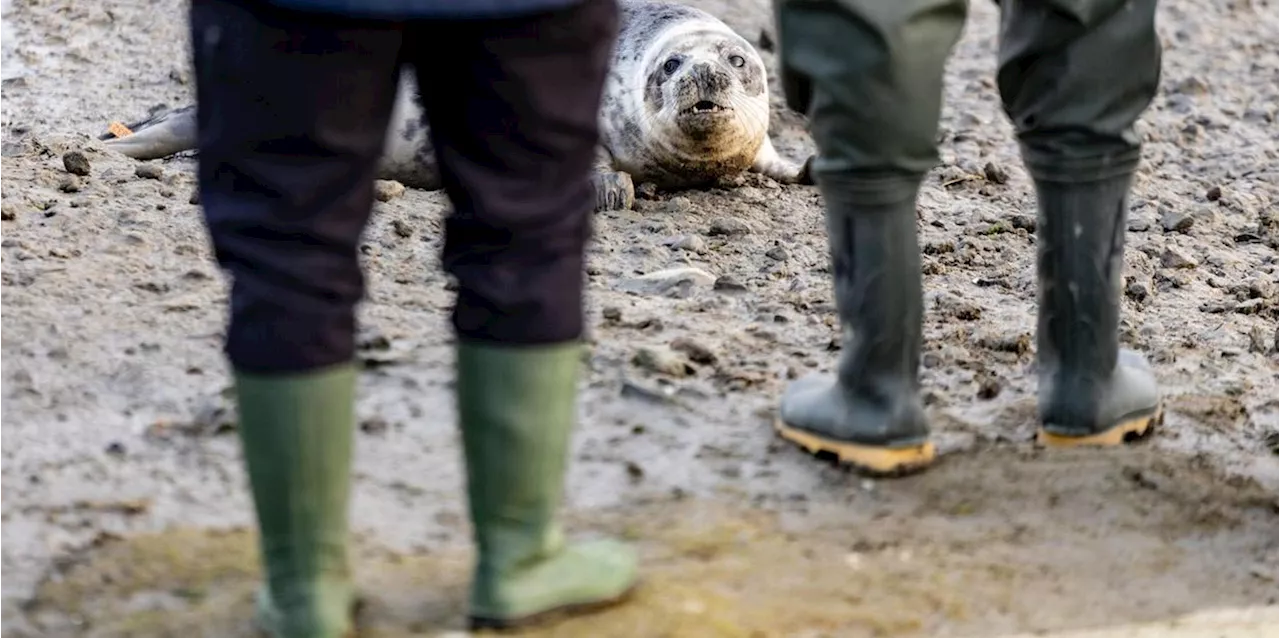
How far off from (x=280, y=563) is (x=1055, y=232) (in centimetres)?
158

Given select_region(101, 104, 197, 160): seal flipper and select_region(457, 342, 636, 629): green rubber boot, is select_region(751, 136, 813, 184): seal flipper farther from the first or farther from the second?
select_region(457, 342, 636, 629): green rubber boot

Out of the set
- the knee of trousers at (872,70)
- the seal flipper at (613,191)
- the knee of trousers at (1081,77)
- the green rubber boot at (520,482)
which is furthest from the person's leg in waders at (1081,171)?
the seal flipper at (613,191)

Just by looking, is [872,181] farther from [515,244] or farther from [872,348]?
[515,244]

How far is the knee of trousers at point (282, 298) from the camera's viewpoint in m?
2.30

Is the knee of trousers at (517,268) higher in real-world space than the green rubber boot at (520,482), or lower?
higher

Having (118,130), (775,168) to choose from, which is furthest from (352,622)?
(118,130)

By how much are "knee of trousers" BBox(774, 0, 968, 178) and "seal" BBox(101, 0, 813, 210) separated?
2.18 metres

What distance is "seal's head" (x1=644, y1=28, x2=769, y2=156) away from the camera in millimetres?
5422

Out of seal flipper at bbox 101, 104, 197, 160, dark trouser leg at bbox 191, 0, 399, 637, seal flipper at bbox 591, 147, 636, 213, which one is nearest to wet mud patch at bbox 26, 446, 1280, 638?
dark trouser leg at bbox 191, 0, 399, 637

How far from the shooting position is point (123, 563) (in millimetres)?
2816

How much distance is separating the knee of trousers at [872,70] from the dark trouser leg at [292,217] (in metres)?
0.87

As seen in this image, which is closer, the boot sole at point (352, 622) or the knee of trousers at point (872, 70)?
the boot sole at point (352, 622)

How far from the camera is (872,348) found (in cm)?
321

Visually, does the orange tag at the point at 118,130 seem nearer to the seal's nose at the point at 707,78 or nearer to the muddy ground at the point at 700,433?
the muddy ground at the point at 700,433
